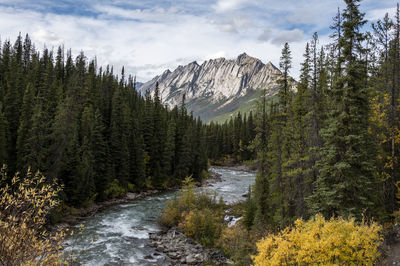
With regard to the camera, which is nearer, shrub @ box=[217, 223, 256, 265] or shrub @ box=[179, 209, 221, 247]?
shrub @ box=[217, 223, 256, 265]

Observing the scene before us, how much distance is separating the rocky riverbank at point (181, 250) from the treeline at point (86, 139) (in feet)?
44.2

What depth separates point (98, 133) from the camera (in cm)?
4503

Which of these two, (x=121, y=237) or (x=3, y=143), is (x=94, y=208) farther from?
(x=3, y=143)

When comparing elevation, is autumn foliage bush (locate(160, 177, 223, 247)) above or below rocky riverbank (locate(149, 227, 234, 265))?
above

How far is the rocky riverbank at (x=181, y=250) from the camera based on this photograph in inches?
845

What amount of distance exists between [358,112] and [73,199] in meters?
34.5

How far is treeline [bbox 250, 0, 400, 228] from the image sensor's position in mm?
17500


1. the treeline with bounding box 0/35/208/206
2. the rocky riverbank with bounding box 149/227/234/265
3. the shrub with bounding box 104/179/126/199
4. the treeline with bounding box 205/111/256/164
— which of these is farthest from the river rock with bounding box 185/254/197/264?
the treeline with bounding box 205/111/256/164

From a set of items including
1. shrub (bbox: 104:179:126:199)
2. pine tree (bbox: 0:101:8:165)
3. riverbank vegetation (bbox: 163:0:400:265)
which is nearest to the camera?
riverbank vegetation (bbox: 163:0:400:265)

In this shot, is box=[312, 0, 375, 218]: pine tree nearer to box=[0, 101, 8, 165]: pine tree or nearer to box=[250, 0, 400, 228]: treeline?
box=[250, 0, 400, 228]: treeline

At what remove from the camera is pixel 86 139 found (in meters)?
39.8

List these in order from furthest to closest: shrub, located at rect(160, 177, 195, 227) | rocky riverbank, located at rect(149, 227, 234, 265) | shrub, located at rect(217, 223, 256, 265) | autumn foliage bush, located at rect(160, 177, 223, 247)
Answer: shrub, located at rect(160, 177, 195, 227) < autumn foliage bush, located at rect(160, 177, 223, 247) < rocky riverbank, located at rect(149, 227, 234, 265) < shrub, located at rect(217, 223, 256, 265)

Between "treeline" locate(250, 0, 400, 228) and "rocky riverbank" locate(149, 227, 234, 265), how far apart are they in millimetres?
4864

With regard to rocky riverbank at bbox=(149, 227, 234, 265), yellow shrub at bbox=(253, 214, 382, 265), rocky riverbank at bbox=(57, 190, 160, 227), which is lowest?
rocky riverbank at bbox=(57, 190, 160, 227)
